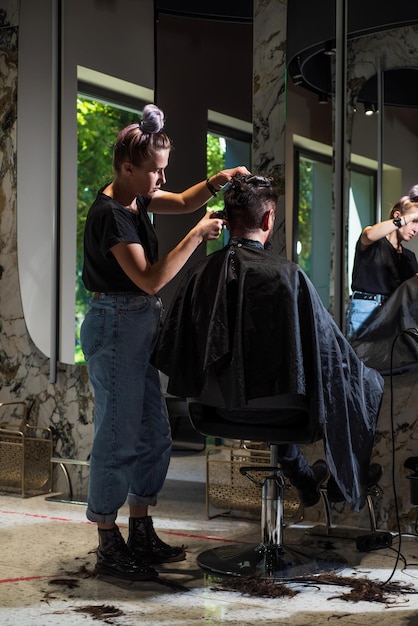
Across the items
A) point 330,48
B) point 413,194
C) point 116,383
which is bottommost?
point 116,383

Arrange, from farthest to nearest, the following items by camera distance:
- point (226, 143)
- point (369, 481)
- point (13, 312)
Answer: point (13, 312), point (226, 143), point (369, 481)

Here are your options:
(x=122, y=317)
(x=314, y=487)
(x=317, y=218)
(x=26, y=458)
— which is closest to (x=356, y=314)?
(x=317, y=218)

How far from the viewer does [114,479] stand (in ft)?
8.79

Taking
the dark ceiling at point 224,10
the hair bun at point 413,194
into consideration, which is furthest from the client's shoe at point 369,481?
the dark ceiling at point 224,10

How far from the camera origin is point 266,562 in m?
2.68

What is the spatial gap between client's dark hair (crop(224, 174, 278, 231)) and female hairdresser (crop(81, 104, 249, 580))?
0.06 metres

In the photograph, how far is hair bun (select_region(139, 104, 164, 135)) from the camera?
8.75 feet

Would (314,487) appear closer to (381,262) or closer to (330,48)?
(381,262)

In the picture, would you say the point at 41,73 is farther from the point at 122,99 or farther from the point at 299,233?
the point at 299,233

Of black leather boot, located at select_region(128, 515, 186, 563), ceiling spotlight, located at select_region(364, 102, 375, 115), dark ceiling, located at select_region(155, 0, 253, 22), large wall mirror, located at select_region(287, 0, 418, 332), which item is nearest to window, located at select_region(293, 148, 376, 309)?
large wall mirror, located at select_region(287, 0, 418, 332)

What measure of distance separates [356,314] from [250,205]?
0.81 meters

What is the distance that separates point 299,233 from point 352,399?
34.1 inches

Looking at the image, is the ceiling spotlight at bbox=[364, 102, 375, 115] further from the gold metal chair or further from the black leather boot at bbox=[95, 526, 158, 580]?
the gold metal chair

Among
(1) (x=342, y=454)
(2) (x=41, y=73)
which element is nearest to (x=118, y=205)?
(1) (x=342, y=454)
